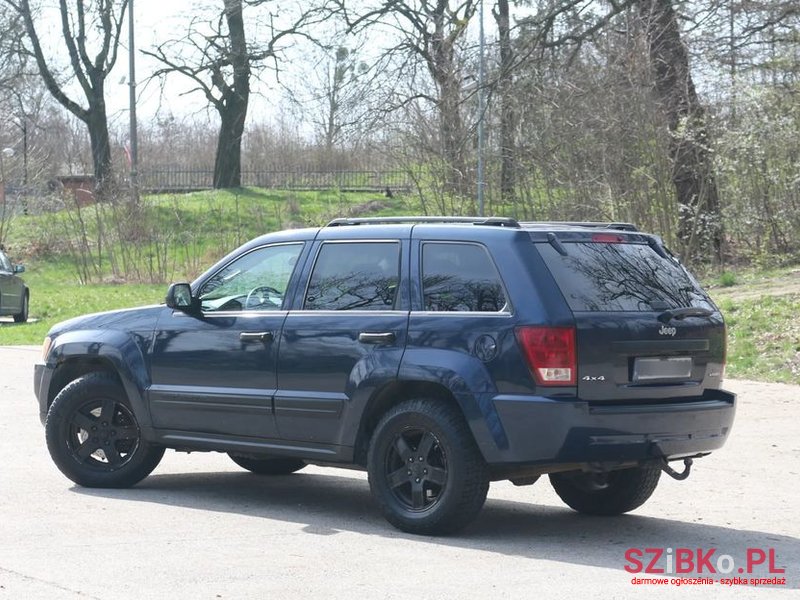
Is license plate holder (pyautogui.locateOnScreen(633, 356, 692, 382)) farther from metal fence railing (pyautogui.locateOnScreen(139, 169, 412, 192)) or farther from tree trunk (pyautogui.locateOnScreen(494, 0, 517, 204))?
metal fence railing (pyautogui.locateOnScreen(139, 169, 412, 192))

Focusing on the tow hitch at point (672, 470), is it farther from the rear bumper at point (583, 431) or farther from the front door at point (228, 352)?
the front door at point (228, 352)

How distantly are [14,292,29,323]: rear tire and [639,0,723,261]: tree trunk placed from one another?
13.3m

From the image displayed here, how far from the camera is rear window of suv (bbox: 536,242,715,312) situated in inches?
293

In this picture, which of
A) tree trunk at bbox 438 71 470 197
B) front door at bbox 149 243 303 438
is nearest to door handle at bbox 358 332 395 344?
front door at bbox 149 243 303 438

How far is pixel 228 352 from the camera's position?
8.54 meters

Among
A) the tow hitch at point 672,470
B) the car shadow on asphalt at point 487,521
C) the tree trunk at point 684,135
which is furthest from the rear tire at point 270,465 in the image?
the tree trunk at point 684,135

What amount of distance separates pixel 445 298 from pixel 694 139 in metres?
15.8

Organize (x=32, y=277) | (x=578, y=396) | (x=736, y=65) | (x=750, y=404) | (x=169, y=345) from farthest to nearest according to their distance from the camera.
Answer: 1. (x=32, y=277)
2. (x=736, y=65)
3. (x=750, y=404)
4. (x=169, y=345)
5. (x=578, y=396)

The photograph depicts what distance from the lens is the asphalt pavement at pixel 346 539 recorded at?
251 inches

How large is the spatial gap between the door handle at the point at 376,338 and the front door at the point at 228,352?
0.68 metres

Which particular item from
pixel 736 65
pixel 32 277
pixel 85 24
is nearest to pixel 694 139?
pixel 736 65

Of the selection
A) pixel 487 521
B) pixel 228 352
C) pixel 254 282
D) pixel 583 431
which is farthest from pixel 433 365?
pixel 254 282

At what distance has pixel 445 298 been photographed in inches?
305

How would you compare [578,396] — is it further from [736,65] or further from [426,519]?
[736,65]
